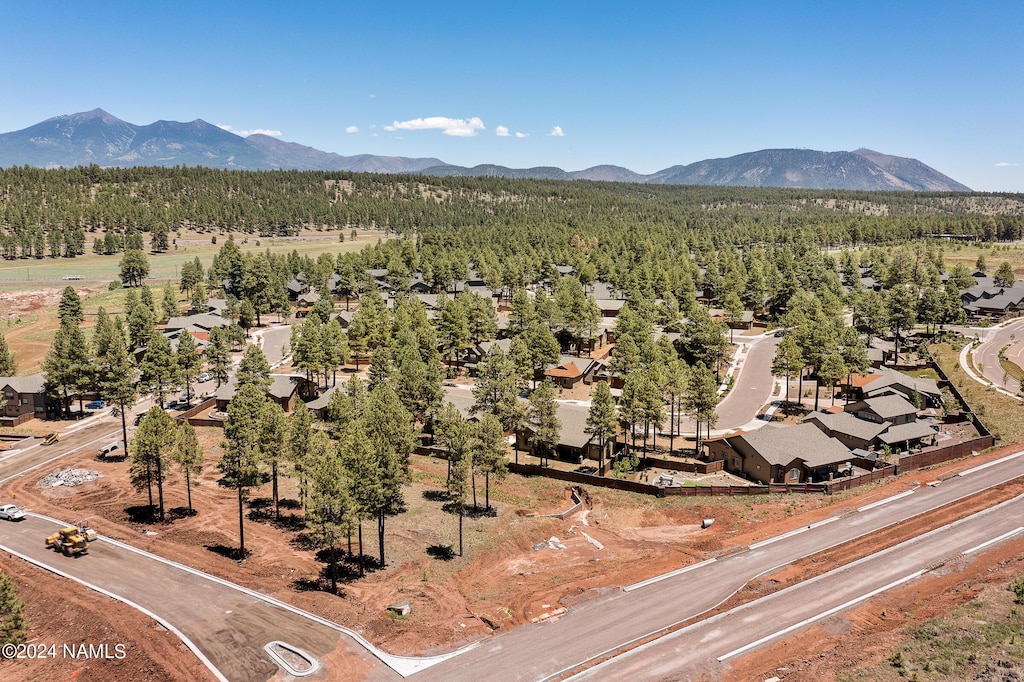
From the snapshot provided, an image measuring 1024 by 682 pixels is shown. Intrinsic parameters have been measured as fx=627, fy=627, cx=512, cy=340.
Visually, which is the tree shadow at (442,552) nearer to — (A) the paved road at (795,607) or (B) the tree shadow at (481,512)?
(B) the tree shadow at (481,512)

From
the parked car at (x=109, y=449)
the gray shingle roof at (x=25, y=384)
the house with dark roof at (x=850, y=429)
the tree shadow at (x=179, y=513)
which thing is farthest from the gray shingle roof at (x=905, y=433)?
the gray shingle roof at (x=25, y=384)

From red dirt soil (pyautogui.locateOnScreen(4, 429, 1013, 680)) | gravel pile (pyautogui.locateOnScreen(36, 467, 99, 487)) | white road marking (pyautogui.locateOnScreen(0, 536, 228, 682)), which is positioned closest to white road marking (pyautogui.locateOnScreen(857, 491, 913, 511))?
red dirt soil (pyautogui.locateOnScreen(4, 429, 1013, 680))

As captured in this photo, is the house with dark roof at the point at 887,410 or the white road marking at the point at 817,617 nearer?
the white road marking at the point at 817,617

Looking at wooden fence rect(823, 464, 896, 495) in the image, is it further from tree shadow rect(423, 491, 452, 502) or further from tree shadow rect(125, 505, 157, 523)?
tree shadow rect(125, 505, 157, 523)

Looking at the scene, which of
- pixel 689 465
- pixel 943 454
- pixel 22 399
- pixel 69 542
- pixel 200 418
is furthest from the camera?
pixel 22 399

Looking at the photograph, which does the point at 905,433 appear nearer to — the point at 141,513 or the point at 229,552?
the point at 229,552

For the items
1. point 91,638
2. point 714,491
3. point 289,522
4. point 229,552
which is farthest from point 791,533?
point 91,638
